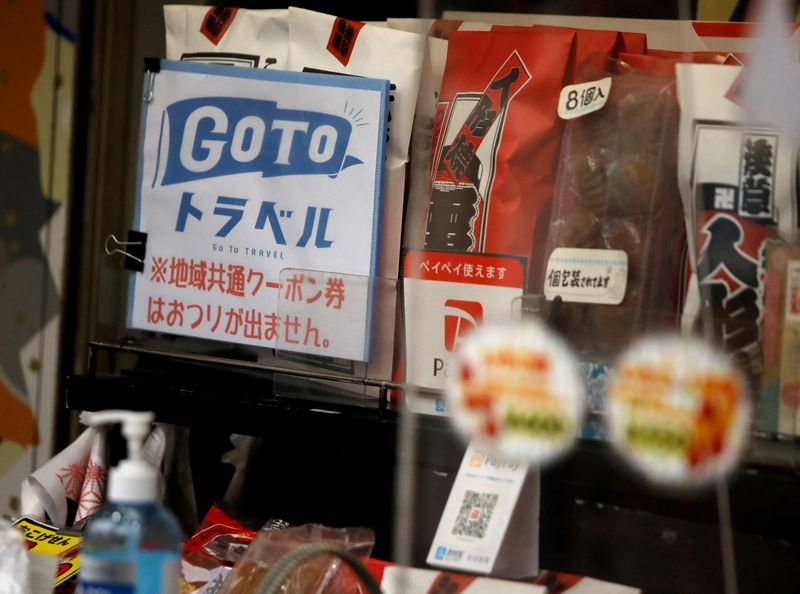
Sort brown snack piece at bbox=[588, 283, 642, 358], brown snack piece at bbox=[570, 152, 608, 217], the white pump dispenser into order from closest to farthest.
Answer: the white pump dispenser, brown snack piece at bbox=[588, 283, 642, 358], brown snack piece at bbox=[570, 152, 608, 217]

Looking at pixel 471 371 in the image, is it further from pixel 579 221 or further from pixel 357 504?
pixel 357 504

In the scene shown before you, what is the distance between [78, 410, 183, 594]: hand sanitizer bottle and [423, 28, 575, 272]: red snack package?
1.63 feet

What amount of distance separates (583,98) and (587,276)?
232mm

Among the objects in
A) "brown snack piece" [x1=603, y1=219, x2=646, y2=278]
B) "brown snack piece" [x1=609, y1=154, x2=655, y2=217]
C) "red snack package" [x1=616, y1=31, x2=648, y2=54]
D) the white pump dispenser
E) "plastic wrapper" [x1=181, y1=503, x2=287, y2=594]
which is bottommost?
"plastic wrapper" [x1=181, y1=503, x2=287, y2=594]

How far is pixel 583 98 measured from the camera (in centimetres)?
116

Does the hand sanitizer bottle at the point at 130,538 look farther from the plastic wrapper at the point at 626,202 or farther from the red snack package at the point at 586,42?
the red snack package at the point at 586,42

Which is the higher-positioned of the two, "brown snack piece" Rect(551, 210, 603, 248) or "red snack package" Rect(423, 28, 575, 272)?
"red snack package" Rect(423, 28, 575, 272)

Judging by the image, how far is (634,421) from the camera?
97cm

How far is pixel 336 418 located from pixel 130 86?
840mm

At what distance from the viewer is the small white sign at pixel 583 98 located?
3.71ft

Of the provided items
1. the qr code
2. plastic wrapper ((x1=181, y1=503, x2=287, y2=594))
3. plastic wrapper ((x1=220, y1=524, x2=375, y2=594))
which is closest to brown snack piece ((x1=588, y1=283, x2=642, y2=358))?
the qr code

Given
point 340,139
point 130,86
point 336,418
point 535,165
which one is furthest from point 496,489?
point 130,86

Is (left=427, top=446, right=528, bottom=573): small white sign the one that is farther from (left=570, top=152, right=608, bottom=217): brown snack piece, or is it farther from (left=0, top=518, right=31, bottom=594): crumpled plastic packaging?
(left=0, top=518, right=31, bottom=594): crumpled plastic packaging

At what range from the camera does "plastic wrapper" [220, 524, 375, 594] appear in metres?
1.19
